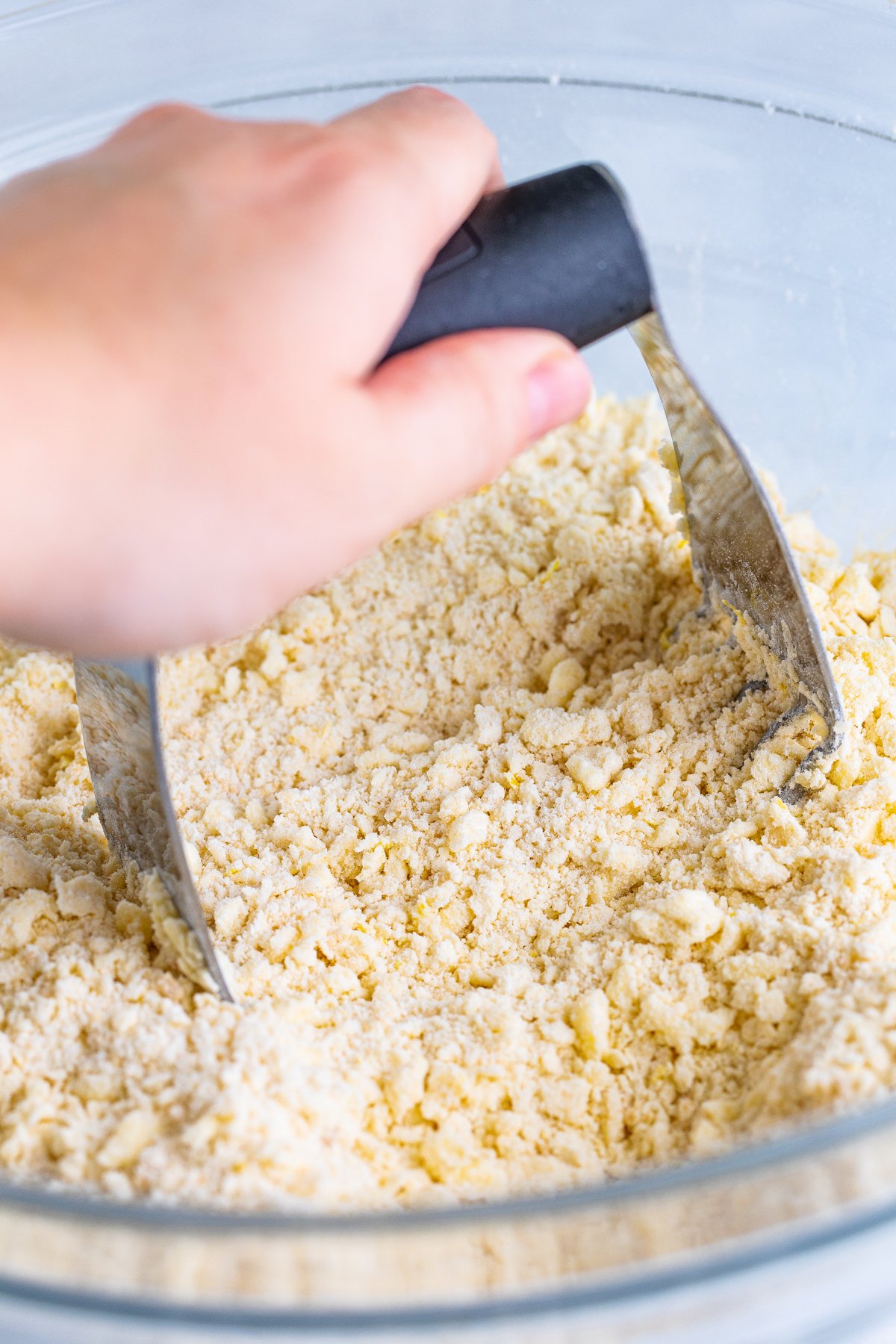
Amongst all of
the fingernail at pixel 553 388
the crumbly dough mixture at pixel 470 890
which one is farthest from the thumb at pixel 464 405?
the crumbly dough mixture at pixel 470 890

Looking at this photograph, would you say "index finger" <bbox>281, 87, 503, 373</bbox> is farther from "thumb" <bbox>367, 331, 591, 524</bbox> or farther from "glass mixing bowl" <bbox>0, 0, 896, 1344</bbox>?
"glass mixing bowl" <bbox>0, 0, 896, 1344</bbox>

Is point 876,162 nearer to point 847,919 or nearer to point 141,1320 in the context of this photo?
point 847,919

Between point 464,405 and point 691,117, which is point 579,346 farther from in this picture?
point 691,117

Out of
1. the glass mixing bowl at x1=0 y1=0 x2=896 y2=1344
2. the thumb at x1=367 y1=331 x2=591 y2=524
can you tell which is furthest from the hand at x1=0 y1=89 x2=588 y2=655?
the glass mixing bowl at x1=0 y1=0 x2=896 y2=1344

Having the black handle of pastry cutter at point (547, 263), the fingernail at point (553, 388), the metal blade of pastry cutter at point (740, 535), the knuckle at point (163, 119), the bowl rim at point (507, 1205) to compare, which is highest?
the knuckle at point (163, 119)

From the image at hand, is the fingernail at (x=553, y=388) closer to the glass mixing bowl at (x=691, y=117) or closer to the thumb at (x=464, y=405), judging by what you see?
the thumb at (x=464, y=405)

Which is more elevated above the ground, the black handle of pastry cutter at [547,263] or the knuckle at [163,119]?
the knuckle at [163,119]
